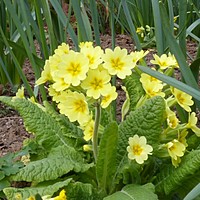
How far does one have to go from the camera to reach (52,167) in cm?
157

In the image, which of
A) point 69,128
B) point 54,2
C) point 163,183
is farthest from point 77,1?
point 163,183

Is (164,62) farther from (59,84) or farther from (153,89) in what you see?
(59,84)

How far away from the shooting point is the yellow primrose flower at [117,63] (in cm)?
142

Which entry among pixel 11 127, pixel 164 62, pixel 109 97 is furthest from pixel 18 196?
pixel 11 127

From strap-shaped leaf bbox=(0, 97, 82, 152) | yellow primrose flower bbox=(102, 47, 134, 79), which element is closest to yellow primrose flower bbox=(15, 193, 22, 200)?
strap-shaped leaf bbox=(0, 97, 82, 152)

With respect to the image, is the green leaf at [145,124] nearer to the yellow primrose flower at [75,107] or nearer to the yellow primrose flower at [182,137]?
the yellow primrose flower at [182,137]

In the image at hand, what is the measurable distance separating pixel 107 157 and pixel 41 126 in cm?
29

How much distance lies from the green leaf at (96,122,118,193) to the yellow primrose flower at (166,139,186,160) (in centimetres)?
16

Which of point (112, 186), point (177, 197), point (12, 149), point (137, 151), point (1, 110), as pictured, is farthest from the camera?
point (1, 110)

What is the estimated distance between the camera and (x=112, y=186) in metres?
1.64

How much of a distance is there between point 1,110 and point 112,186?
109 cm

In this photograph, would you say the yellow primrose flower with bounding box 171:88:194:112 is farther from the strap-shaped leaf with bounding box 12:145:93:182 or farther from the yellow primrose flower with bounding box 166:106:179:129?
the strap-shaped leaf with bounding box 12:145:93:182

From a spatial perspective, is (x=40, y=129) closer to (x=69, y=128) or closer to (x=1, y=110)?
(x=69, y=128)

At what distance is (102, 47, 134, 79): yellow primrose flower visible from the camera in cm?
142
